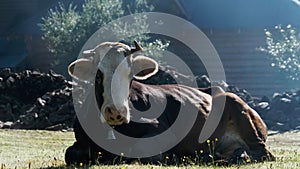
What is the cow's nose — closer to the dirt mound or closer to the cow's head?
the cow's head

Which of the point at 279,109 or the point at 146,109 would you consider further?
the point at 279,109

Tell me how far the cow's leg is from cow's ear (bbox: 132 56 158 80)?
4.33 feet

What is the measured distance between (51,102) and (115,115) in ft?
34.1

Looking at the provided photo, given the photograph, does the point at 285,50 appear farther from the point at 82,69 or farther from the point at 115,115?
the point at 115,115

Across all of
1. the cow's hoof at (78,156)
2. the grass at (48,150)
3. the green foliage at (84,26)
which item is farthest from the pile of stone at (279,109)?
the cow's hoof at (78,156)

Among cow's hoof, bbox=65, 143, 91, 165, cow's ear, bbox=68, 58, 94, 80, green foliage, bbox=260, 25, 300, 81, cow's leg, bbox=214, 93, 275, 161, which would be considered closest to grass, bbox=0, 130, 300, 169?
cow's hoof, bbox=65, 143, 91, 165

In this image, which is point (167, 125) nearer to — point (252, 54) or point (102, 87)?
point (102, 87)

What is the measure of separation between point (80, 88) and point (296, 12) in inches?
635

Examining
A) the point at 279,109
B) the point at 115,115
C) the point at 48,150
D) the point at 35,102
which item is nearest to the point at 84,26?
the point at 35,102

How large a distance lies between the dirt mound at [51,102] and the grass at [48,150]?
1920mm

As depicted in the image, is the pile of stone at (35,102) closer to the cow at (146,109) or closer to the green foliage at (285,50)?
the cow at (146,109)

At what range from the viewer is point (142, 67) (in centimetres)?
844

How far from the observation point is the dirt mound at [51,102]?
16.6 m

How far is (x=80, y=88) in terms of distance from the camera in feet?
49.2
